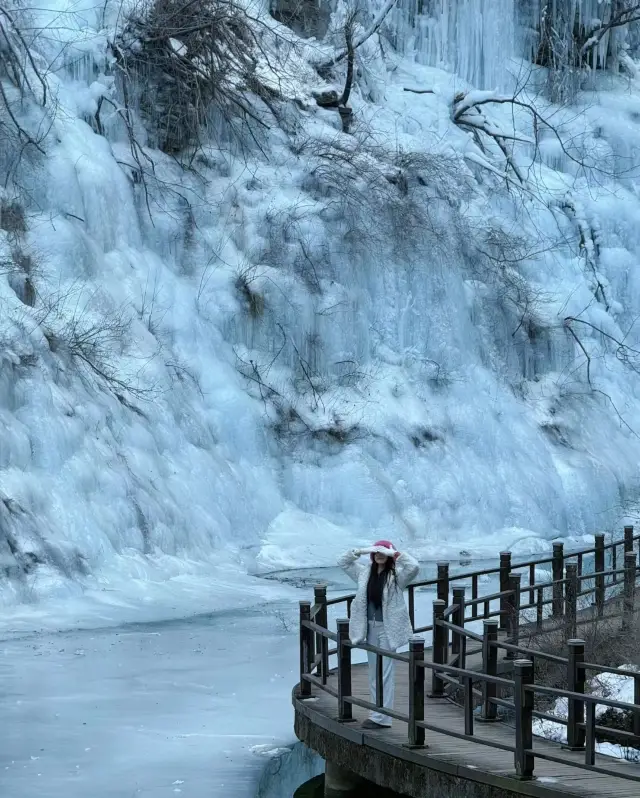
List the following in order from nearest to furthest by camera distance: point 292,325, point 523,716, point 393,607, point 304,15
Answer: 1. point 523,716
2. point 393,607
3. point 292,325
4. point 304,15

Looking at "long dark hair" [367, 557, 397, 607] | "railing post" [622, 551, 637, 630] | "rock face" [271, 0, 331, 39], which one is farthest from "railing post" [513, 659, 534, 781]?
"rock face" [271, 0, 331, 39]

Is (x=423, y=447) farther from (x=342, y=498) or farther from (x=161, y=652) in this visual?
(x=161, y=652)

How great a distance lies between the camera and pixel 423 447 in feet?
73.9

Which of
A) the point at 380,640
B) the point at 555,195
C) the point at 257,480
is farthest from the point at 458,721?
the point at 555,195

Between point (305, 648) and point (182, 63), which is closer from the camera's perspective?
point (305, 648)

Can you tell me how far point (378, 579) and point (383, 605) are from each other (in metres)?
0.18

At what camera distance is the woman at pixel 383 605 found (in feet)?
29.3

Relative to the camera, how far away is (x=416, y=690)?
8.38 m

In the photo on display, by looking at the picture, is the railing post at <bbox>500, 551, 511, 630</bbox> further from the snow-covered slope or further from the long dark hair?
the snow-covered slope

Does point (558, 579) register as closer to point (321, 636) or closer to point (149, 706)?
point (321, 636)

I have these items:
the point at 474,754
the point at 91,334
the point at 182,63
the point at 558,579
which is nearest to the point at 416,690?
the point at 474,754

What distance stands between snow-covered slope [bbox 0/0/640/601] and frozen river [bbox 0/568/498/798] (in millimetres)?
2023

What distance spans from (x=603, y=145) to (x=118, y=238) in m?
13.7

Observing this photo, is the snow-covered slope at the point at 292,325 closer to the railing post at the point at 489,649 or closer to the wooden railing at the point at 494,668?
the wooden railing at the point at 494,668
